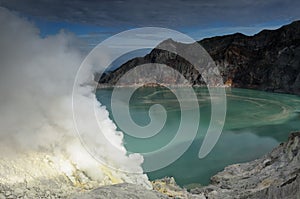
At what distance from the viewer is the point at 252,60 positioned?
62406 millimetres

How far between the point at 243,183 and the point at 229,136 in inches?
440

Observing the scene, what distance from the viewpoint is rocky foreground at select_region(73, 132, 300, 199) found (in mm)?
7699

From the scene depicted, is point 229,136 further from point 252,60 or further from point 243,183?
point 252,60

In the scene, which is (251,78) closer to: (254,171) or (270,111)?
(270,111)

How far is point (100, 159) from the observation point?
10750mm

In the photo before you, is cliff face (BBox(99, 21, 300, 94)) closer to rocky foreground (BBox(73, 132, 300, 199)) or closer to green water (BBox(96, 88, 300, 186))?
green water (BBox(96, 88, 300, 186))

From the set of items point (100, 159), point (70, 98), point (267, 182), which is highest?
point (70, 98)

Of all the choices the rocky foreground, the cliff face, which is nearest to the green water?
the rocky foreground

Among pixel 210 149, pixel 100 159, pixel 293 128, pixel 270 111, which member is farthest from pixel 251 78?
pixel 100 159

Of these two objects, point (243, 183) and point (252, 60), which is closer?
point (243, 183)

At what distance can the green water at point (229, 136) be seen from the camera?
1489 cm

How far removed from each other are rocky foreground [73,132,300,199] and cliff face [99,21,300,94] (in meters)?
40.2

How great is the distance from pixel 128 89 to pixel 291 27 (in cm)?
3237

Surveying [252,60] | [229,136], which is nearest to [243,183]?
[229,136]
